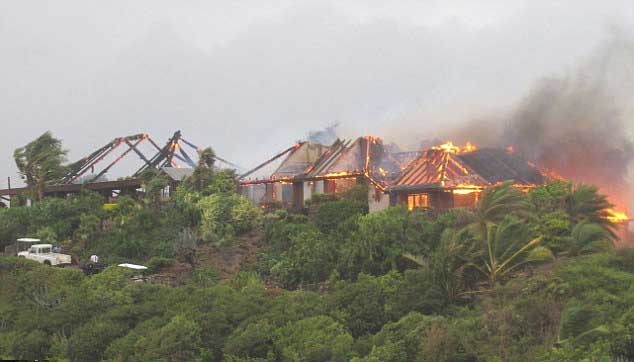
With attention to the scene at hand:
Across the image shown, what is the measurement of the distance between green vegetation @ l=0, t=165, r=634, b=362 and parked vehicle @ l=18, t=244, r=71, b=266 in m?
2.00

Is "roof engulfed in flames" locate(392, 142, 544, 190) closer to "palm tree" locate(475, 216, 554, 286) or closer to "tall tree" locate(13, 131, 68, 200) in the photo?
"palm tree" locate(475, 216, 554, 286)

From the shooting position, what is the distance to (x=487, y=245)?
23.7 m

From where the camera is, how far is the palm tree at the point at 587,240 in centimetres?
2445

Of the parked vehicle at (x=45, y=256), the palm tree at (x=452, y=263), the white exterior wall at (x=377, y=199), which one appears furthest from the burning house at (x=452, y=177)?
the parked vehicle at (x=45, y=256)

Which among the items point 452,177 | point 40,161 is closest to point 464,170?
point 452,177

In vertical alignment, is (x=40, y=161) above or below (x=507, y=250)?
above

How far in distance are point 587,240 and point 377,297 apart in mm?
9011

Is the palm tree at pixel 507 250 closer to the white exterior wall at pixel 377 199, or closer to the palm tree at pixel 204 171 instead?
the white exterior wall at pixel 377 199

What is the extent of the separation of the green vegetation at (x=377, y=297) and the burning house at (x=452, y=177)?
5549 mm

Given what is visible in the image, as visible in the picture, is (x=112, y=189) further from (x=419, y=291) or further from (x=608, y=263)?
(x=608, y=263)

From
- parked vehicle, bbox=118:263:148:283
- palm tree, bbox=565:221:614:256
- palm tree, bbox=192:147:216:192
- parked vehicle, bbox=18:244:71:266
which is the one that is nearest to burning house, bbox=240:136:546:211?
palm tree, bbox=192:147:216:192

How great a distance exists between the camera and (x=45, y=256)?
114 ft

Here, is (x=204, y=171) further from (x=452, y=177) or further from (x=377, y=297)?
(x=377, y=297)

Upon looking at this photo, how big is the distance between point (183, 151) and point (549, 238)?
54.7 metres
